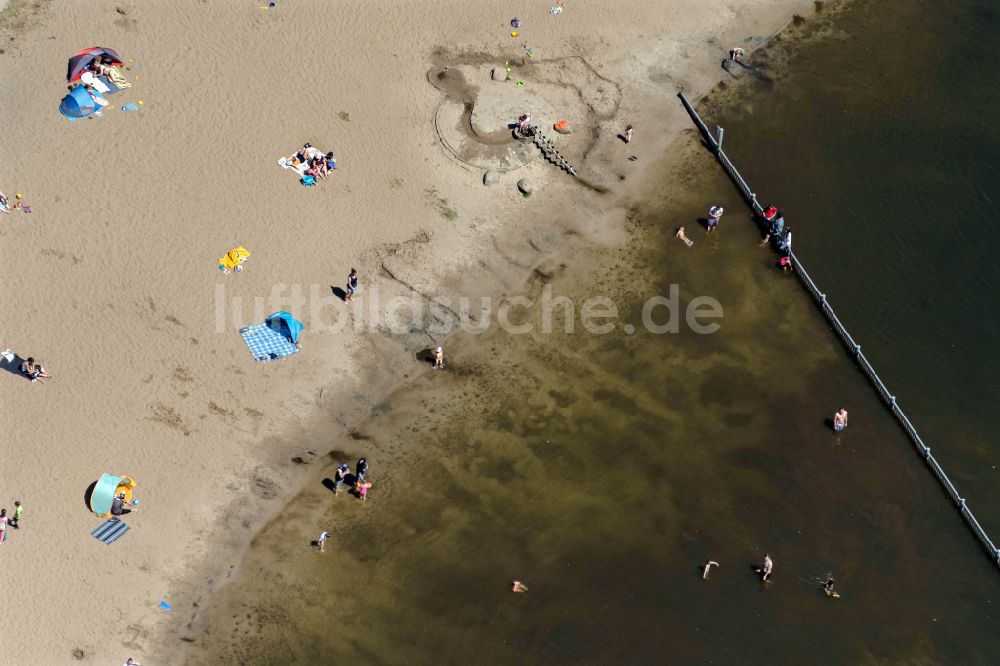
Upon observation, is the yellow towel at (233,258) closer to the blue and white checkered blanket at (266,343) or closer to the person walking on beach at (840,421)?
the blue and white checkered blanket at (266,343)

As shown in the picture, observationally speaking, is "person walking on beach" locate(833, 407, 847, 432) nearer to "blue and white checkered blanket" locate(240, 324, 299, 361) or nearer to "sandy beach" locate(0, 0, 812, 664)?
"sandy beach" locate(0, 0, 812, 664)

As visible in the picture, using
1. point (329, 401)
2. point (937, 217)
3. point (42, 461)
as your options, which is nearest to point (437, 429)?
point (329, 401)

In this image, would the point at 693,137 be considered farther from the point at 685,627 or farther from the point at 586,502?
the point at 685,627

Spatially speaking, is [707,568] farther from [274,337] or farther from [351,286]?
[274,337]

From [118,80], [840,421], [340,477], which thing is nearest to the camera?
[340,477]

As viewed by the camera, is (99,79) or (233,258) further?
(99,79)

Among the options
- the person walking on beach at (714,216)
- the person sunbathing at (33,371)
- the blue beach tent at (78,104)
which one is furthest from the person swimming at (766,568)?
the blue beach tent at (78,104)

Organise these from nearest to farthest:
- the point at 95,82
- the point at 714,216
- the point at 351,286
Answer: the point at 351,286 → the point at 714,216 → the point at 95,82

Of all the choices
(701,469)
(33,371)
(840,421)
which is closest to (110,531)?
(33,371)
